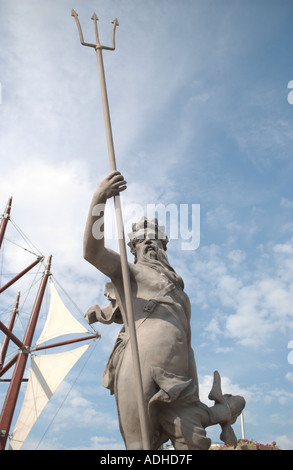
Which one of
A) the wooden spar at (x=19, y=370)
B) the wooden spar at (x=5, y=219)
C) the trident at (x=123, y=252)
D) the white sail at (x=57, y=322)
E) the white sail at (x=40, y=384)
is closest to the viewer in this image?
the trident at (x=123, y=252)

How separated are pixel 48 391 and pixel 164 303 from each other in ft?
116

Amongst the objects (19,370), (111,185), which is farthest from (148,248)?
(19,370)

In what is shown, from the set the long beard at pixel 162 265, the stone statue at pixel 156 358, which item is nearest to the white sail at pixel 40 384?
the long beard at pixel 162 265

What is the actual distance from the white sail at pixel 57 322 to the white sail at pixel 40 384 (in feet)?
5.54

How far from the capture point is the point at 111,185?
4.12 m

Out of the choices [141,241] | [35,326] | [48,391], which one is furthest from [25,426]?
[141,241]

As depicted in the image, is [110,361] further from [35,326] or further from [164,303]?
[35,326]

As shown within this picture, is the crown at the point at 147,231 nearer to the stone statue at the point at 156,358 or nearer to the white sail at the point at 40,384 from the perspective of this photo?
the stone statue at the point at 156,358

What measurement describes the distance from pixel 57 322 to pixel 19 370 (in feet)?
32.2

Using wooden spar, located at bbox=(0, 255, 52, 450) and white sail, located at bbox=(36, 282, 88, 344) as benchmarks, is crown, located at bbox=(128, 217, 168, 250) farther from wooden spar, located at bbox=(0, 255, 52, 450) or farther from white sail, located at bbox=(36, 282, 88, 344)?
white sail, located at bbox=(36, 282, 88, 344)

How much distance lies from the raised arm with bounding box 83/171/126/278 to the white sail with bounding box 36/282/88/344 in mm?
33624

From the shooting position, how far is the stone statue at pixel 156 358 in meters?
3.86

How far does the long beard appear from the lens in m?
4.77

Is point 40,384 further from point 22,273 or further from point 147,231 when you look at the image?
point 147,231
